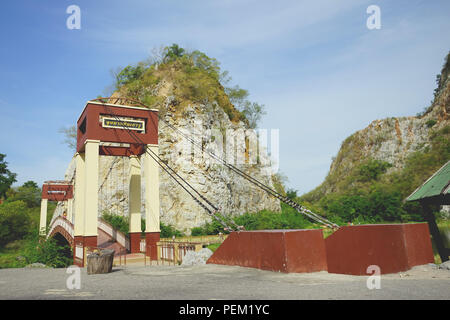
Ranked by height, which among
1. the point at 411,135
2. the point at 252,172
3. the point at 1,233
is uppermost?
the point at 411,135

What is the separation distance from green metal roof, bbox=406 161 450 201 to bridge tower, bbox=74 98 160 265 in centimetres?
1514

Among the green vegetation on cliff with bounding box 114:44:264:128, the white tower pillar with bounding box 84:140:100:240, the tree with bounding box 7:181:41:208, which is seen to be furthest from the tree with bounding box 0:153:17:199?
the white tower pillar with bounding box 84:140:100:240

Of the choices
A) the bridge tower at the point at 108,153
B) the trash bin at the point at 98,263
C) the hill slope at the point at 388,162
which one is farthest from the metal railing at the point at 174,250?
the hill slope at the point at 388,162

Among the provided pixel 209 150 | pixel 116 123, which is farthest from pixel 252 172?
pixel 116 123

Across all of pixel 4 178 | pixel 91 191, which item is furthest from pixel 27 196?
pixel 91 191

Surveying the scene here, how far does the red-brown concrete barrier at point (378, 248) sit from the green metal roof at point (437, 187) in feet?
5.83

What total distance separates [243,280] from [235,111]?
4288 centimetres

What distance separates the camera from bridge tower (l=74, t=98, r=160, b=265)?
65.0 ft

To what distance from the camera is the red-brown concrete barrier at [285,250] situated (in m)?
9.50

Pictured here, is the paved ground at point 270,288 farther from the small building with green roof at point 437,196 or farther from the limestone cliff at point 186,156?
the limestone cliff at point 186,156

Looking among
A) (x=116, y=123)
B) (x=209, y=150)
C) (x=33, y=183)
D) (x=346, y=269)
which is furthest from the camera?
(x=33, y=183)

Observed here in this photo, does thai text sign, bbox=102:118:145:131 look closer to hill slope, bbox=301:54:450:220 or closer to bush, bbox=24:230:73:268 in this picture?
bush, bbox=24:230:73:268
